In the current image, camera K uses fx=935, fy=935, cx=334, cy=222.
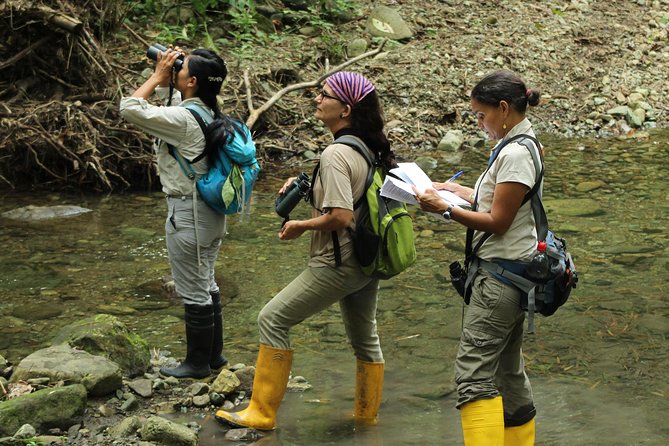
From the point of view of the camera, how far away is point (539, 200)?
422 cm

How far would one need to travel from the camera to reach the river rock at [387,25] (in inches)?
647

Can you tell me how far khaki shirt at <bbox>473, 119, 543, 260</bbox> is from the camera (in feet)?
13.4

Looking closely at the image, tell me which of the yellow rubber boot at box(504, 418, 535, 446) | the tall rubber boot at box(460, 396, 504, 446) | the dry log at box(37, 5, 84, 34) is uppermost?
the dry log at box(37, 5, 84, 34)

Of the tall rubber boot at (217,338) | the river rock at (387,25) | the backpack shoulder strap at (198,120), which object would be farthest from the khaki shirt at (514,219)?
the river rock at (387,25)

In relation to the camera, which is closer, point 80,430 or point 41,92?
point 80,430

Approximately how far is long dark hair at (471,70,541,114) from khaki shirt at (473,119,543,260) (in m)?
0.10

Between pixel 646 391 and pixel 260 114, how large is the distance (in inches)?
319

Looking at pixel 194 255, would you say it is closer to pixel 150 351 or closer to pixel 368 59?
pixel 150 351

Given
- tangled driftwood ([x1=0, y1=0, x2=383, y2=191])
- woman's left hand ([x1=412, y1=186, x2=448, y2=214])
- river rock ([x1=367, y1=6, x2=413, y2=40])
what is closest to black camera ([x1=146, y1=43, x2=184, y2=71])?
woman's left hand ([x1=412, y1=186, x2=448, y2=214])

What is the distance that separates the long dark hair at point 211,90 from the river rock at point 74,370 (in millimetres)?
1340

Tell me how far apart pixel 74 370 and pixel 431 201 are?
7.72ft

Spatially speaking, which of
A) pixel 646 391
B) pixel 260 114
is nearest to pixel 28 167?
pixel 260 114

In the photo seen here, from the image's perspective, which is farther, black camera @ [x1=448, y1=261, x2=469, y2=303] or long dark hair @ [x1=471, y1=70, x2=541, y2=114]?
black camera @ [x1=448, y1=261, x2=469, y2=303]

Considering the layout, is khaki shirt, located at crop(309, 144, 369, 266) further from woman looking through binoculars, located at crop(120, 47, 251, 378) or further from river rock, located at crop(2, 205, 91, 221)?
river rock, located at crop(2, 205, 91, 221)
